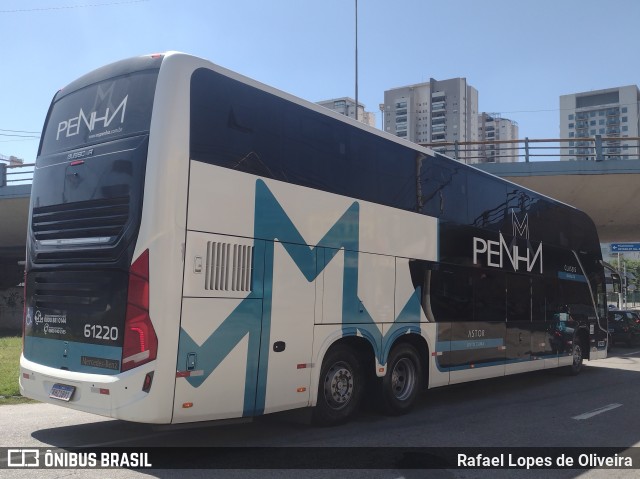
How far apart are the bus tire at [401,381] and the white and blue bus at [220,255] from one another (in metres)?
0.03

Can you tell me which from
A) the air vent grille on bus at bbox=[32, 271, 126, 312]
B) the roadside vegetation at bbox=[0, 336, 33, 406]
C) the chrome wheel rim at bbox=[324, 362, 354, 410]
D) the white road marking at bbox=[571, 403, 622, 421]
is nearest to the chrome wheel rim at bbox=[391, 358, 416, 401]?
the chrome wheel rim at bbox=[324, 362, 354, 410]

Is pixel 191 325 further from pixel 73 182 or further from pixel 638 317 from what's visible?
pixel 638 317

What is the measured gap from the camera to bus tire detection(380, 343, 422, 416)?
829cm

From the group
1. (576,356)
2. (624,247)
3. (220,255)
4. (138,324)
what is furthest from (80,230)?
(624,247)

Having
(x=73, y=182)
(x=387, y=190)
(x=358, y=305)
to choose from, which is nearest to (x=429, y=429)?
(x=358, y=305)

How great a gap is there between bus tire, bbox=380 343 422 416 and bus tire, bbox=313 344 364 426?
0.46 meters

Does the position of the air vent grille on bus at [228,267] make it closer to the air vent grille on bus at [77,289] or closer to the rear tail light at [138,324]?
the rear tail light at [138,324]

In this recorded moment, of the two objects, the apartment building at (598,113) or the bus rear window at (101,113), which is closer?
the bus rear window at (101,113)

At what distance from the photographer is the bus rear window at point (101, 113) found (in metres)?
5.97

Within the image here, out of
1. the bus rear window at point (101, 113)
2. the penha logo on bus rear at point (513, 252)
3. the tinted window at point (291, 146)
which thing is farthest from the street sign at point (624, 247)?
the bus rear window at point (101, 113)

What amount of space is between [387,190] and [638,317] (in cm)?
2311

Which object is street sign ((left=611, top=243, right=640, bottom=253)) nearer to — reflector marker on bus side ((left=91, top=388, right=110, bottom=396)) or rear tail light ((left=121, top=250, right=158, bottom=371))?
rear tail light ((left=121, top=250, right=158, bottom=371))

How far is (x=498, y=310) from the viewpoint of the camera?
11.0 m

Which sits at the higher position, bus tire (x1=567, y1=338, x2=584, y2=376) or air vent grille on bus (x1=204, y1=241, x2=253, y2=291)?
air vent grille on bus (x1=204, y1=241, x2=253, y2=291)
